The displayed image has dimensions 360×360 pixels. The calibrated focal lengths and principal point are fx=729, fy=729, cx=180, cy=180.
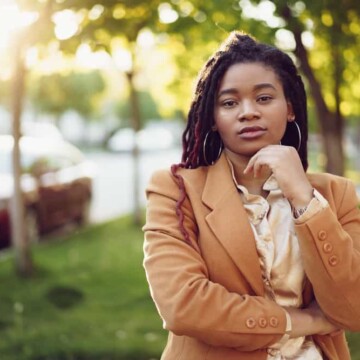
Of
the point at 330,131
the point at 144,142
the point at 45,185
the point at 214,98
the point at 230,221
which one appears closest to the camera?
the point at 230,221

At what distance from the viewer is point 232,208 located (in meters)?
2.16

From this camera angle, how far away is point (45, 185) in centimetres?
1088

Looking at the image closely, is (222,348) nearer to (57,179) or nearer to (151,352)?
(151,352)

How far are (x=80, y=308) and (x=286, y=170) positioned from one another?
5.04 m

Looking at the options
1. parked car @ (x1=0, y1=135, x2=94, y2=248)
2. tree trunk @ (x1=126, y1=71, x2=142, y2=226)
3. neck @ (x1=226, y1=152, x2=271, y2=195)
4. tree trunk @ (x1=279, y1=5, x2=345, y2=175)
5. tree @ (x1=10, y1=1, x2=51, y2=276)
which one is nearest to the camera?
neck @ (x1=226, y1=152, x2=271, y2=195)

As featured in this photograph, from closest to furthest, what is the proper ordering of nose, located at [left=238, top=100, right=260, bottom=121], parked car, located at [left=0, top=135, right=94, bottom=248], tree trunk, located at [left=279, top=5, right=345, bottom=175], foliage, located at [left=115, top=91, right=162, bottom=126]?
nose, located at [left=238, top=100, right=260, bottom=121]
tree trunk, located at [left=279, top=5, right=345, bottom=175]
parked car, located at [left=0, top=135, right=94, bottom=248]
foliage, located at [left=115, top=91, right=162, bottom=126]

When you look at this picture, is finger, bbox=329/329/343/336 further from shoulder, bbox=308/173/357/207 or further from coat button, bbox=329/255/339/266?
shoulder, bbox=308/173/357/207

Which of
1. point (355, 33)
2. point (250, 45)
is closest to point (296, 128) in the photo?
point (250, 45)

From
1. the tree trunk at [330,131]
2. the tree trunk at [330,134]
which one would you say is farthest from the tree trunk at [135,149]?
the tree trunk at [330,134]

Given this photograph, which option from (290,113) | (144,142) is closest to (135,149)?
(290,113)

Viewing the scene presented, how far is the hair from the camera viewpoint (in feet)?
7.28

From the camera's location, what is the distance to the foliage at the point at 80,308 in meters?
5.63

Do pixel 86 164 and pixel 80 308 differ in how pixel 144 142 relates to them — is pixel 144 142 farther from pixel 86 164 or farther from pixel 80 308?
pixel 80 308

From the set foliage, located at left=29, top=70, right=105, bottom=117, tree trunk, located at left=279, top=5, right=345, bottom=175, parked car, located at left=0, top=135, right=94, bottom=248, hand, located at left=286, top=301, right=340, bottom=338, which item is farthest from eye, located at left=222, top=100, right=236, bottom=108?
foliage, located at left=29, top=70, right=105, bottom=117
